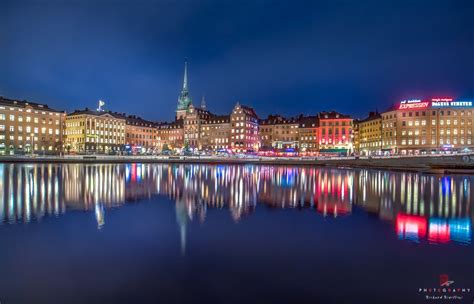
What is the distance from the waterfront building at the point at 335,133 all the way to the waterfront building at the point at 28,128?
3564 inches

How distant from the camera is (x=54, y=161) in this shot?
2707 inches

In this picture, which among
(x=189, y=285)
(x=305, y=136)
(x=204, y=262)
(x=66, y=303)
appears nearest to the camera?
(x=66, y=303)

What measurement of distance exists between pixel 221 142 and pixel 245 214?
119 meters

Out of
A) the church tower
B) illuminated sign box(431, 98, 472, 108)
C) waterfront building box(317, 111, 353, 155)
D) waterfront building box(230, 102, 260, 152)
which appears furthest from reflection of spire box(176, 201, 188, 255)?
the church tower

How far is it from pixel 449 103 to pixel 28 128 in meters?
130

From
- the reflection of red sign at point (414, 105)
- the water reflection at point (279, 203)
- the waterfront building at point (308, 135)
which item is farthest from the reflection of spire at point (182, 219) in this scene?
the waterfront building at point (308, 135)

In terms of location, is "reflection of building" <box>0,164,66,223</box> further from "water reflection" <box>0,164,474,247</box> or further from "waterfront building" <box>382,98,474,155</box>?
"waterfront building" <box>382,98,474,155</box>

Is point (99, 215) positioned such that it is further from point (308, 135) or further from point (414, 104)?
point (308, 135)

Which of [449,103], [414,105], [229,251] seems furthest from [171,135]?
[229,251]

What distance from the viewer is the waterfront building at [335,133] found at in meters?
118

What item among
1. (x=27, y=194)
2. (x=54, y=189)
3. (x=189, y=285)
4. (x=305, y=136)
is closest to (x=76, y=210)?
(x=27, y=194)

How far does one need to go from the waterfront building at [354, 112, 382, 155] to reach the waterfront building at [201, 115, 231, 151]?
2044 inches

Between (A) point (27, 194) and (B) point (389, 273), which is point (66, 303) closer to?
(B) point (389, 273)

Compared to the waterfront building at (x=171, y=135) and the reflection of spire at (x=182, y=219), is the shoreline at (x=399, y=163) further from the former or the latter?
the waterfront building at (x=171, y=135)
